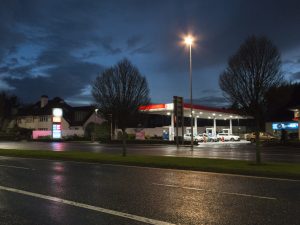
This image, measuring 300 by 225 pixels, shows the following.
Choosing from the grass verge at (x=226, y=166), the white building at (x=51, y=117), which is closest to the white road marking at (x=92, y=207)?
the grass verge at (x=226, y=166)

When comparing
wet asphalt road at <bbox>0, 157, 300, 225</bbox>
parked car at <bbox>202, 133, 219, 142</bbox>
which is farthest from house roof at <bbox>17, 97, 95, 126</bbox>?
wet asphalt road at <bbox>0, 157, 300, 225</bbox>

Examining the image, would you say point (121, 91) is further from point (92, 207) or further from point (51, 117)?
point (51, 117)

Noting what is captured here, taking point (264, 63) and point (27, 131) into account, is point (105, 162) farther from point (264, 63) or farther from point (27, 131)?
point (27, 131)

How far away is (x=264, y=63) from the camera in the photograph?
18156 millimetres

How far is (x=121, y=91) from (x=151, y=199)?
55.4 ft

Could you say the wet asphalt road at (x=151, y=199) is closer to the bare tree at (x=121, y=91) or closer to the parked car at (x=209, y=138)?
the bare tree at (x=121, y=91)

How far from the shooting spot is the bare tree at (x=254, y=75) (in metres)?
18.2


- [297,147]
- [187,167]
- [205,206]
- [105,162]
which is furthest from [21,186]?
[297,147]

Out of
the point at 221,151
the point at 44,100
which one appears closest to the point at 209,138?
the point at 221,151

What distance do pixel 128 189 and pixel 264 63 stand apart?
1005 cm

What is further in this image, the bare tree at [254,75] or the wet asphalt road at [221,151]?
the wet asphalt road at [221,151]

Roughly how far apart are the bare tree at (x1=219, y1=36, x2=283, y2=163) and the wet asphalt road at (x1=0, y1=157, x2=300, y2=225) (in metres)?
4.95

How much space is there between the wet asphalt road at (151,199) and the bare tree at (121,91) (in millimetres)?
11792

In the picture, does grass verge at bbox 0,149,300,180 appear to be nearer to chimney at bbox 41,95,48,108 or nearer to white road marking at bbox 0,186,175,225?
white road marking at bbox 0,186,175,225
